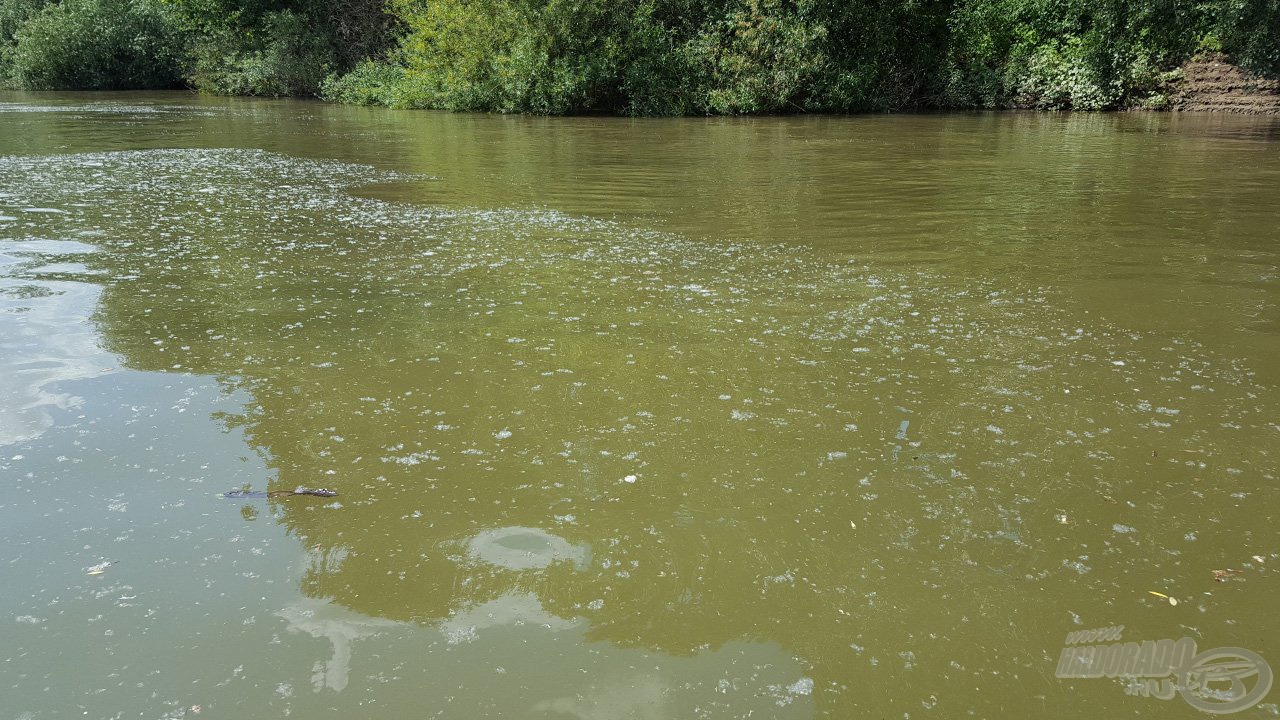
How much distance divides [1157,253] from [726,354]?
360cm

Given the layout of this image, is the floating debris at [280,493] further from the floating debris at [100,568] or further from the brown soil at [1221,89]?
the brown soil at [1221,89]

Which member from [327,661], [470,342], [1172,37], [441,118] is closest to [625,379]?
[470,342]

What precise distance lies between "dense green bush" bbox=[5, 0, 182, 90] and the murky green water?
35.4 m

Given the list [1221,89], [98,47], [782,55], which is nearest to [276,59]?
[98,47]

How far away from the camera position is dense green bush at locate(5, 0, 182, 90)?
1377 inches

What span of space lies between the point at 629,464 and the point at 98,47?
4139 cm

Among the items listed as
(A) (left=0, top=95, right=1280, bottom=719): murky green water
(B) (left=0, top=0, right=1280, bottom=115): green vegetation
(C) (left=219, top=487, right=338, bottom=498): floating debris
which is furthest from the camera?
(B) (left=0, top=0, right=1280, bottom=115): green vegetation

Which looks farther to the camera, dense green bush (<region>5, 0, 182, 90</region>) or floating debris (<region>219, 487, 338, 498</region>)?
dense green bush (<region>5, 0, 182, 90</region>)

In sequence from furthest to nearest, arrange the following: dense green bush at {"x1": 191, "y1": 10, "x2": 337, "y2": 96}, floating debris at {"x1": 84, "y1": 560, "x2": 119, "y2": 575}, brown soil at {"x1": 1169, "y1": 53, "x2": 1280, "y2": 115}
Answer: dense green bush at {"x1": 191, "y1": 10, "x2": 337, "y2": 96} < brown soil at {"x1": 1169, "y1": 53, "x2": 1280, "y2": 115} < floating debris at {"x1": 84, "y1": 560, "x2": 119, "y2": 575}

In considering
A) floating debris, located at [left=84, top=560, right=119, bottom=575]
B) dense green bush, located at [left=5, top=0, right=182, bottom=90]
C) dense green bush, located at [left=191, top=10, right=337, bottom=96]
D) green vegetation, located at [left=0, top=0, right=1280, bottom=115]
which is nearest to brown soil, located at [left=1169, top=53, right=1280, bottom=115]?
green vegetation, located at [left=0, top=0, right=1280, bottom=115]

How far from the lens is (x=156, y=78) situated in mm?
37750

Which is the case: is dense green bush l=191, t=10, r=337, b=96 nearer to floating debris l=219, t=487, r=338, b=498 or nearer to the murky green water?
the murky green water

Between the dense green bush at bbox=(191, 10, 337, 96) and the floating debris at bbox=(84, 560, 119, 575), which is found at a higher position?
the dense green bush at bbox=(191, 10, 337, 96)

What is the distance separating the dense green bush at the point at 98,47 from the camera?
34969 mm
